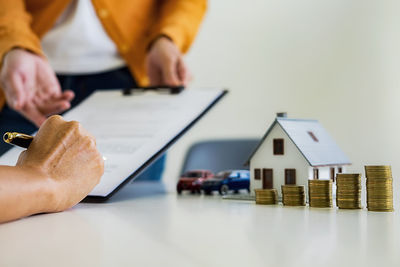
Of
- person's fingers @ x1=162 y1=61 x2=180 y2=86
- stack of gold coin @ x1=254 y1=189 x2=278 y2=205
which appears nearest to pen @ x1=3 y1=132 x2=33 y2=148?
stack of gold coin @ x1=254 y1=189 x2=278 y2=205

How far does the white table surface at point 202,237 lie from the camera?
35 cm

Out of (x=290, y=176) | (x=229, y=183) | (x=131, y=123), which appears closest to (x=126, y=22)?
(x=131, y=123)

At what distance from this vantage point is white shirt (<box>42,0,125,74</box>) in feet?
3.95

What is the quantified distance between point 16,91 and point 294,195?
66 cm

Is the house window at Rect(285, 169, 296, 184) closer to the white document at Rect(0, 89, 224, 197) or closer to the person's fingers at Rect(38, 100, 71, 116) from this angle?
the white document at Rect(0, 89, 224, 197)

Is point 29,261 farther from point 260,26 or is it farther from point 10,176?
point 260,26

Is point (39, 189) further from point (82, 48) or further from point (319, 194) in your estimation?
point (82, 48)

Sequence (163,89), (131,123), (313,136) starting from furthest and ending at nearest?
(163,89) < (131,123) < (313,136)

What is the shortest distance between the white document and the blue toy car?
119mm

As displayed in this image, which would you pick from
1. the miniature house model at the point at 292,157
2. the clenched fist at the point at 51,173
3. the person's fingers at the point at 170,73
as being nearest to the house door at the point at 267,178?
the miniature house model at the point at 292,157

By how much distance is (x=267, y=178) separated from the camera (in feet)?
2.50

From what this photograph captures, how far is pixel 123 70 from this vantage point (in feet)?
4.36

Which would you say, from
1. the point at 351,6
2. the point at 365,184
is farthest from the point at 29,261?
the point at 351,6

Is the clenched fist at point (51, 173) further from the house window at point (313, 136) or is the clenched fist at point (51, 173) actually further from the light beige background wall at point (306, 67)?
the light beige background wall at point (306, 67)
